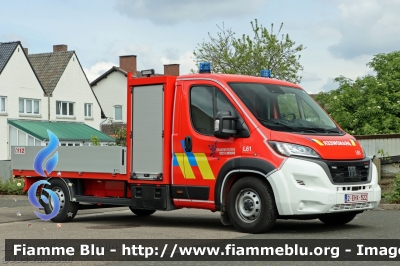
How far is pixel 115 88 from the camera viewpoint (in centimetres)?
6606

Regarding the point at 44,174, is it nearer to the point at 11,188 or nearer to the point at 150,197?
the point at 150,197

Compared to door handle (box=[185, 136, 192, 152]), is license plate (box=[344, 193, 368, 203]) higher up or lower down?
lower down

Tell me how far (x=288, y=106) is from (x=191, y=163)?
187 cm

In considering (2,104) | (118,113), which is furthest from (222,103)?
(118,113)

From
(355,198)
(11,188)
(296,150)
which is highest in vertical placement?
(296,150)

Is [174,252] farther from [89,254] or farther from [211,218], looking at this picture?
[211,218]

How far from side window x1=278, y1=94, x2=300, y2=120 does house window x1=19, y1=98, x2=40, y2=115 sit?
3902 cm

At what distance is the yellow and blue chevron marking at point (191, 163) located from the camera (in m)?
11.7

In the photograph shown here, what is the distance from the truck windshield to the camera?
11.4 meters

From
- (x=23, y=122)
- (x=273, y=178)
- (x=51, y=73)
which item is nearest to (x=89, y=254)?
(x=273, y=178)

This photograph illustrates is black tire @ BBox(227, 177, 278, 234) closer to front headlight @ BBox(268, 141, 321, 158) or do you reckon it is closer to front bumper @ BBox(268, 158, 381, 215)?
front bumper @ BBox(268, 158, 381, 215)

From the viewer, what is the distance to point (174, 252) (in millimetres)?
9234

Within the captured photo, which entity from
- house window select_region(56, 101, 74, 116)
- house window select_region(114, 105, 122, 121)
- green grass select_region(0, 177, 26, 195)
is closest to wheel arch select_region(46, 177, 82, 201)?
green grass select_region(0, 177, 26, 195)

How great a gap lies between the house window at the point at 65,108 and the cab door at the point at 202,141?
139ft
